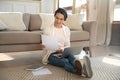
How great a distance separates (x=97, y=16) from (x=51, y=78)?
274cm

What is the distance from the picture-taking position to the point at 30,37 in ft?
7.86

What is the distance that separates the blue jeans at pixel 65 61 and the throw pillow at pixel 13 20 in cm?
101

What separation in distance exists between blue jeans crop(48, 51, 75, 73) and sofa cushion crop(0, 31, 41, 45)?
1.63 ft

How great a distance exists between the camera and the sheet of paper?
186 cm

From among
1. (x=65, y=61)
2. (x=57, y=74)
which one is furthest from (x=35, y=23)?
(x=57, y=74)

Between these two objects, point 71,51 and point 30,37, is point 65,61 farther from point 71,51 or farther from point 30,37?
point 30,37

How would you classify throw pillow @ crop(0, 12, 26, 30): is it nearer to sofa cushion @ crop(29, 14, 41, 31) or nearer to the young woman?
sofa cushion @ crop(29, 14, 41, 31)

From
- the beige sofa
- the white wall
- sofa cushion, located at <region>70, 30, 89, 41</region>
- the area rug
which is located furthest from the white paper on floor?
the white wall

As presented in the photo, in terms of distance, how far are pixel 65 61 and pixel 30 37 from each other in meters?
0.75

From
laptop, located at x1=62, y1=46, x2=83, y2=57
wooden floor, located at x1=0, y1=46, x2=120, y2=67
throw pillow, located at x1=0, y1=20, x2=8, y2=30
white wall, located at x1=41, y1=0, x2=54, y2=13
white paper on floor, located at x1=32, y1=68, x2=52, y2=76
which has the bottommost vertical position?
white paper on floor, located at x1=32, y1=68, x2=52, y2=76

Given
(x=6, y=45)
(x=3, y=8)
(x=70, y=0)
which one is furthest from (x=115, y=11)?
(x=3, y=8)

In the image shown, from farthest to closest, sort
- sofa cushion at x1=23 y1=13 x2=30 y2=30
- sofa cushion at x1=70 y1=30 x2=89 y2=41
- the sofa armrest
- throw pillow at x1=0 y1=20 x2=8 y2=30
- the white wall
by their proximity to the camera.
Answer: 1. the white wall
2. sofa cushion at x1=23 y1=13 x2=30 y2=30
3. the sofa armrest
4. sofa cushion at x1=70 y1=30 x2=89 y2=41
5. throw pillow at x1=0 y1=20 x2=8 y2=30

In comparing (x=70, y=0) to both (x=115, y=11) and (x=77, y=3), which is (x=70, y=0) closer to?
(x=77, y=3)

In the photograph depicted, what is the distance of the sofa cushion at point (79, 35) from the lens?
8.83 feet
